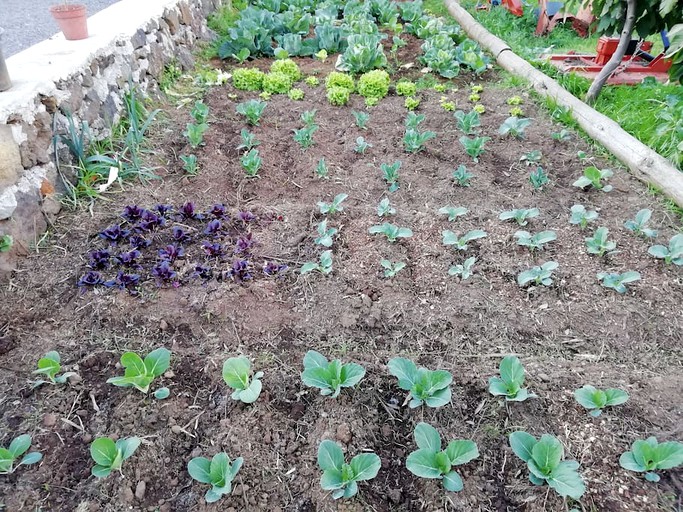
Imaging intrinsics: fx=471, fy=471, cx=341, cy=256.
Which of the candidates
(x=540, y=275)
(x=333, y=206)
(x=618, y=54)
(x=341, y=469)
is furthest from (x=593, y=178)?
(x=341, y=469)

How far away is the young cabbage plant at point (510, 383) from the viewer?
1.96 metres

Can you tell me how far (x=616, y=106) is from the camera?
4434 mm

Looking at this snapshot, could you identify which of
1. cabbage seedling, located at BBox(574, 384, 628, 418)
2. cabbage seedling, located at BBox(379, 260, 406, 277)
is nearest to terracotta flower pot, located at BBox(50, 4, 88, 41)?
cabbage seedling, located at BBox(379, 260, 406, 277)

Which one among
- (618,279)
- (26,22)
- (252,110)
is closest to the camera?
(618,279)

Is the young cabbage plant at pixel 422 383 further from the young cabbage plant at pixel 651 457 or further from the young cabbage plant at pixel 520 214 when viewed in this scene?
the young cabbage plant at pixel 520 214

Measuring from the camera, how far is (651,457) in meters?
1.70

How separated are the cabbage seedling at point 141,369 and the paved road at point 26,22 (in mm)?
3190

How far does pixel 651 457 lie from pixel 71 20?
4.26m

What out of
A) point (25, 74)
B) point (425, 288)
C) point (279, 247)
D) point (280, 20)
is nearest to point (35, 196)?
point (25, 74)

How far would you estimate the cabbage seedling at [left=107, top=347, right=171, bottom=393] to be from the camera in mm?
1940

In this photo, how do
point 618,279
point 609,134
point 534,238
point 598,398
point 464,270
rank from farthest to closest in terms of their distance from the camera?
point 609,134 < point 534,238 < point 464,270 < point 618,279 < point 598,398

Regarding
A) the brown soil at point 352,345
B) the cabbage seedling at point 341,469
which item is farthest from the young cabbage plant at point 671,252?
the cabbage seedling at point 341,469

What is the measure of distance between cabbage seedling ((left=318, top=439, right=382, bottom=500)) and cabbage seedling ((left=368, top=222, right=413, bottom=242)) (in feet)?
4.49

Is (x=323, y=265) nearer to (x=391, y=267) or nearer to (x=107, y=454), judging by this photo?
(x=391, y=267)
